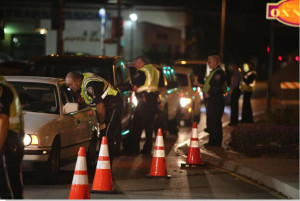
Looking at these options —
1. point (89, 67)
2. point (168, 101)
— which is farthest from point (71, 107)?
point (168, 101)

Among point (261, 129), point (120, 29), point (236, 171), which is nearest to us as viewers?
point (236, 171)

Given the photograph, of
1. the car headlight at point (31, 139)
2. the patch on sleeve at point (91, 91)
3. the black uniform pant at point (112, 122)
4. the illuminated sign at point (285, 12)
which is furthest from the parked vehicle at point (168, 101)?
the car headlight at point (31, 139)

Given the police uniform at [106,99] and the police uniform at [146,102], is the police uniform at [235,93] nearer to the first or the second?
the police uniform at [146,102]

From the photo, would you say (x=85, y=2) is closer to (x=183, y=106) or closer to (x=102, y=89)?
(x=183, y=106)

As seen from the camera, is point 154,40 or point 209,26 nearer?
point 154,40

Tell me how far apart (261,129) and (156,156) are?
176 inches

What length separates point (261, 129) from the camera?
15.8 metres

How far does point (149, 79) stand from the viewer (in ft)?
50.0

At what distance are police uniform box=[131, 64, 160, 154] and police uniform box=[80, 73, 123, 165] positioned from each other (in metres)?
3.41

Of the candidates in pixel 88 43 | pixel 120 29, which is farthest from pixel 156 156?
pixel 88 43

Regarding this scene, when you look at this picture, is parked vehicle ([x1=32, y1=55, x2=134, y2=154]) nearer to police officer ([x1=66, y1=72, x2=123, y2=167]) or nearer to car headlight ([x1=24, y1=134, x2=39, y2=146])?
police officer ([x1=66, y1=72, x2=123, y2=167])


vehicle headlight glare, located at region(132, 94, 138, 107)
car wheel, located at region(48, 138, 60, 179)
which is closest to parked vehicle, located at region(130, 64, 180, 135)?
vehicle headlight glare, located at region(132, 94, 138, 107)

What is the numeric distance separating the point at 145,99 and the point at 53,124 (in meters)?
4.72

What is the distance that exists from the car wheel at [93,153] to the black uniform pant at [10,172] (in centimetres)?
548
